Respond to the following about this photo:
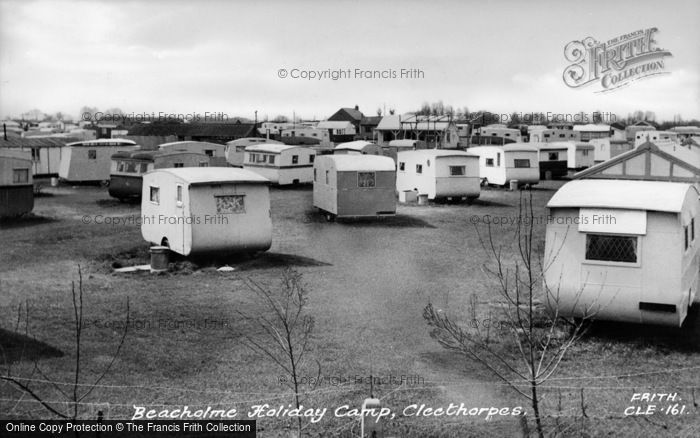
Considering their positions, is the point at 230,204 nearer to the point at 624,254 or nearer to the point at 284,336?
the point at 284,336

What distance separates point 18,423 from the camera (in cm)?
741

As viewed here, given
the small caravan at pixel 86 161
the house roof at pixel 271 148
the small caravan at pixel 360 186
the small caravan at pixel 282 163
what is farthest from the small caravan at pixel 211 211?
the small caravan at pixel 86 161

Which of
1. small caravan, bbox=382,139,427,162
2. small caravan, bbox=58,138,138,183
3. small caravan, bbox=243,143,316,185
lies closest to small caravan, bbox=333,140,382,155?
small caravan, bbox=382,139,427,162

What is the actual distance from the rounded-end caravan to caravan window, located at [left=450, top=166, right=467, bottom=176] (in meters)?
18.7

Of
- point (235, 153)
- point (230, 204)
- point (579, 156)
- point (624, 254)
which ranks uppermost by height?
point (235, 153)

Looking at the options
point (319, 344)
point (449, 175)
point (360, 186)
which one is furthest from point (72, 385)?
point (449, 175)

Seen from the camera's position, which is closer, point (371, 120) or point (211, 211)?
point (211, 211)

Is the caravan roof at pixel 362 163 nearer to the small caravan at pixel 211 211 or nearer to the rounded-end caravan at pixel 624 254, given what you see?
the small caravan at pixel 211 211

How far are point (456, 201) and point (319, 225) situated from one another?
903cm

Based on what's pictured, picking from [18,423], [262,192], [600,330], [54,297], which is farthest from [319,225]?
[18,423]

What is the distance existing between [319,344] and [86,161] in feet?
99.6

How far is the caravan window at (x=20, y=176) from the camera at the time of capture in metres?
24.4

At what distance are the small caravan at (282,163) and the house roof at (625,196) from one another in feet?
83.2

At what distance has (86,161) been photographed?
3762 centimetres
